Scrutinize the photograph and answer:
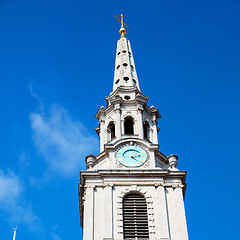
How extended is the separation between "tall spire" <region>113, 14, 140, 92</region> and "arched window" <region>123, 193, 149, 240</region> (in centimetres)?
1410

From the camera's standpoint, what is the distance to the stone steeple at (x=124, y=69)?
210ft

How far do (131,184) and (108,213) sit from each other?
3.40 m

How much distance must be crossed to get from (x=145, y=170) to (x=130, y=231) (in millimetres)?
5622

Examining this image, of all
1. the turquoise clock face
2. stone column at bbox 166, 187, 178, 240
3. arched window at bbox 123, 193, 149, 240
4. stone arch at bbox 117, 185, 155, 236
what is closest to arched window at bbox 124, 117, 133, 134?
the turquoise clock face

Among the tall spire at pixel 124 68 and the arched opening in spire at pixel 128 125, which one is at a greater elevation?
the tall spire at pixel 124 68

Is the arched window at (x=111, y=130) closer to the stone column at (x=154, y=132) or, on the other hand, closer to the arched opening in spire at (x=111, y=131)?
the arched opening in spire at (x=111, y=131)

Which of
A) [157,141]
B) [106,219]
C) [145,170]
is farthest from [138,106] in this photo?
[106,219]

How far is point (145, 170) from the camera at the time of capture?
53.6m

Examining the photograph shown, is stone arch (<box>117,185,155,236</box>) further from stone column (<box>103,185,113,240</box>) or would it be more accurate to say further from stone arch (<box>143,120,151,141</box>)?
stone arch (<box>143,120,151,141</box>)

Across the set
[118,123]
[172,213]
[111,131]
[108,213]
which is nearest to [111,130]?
[111,131]

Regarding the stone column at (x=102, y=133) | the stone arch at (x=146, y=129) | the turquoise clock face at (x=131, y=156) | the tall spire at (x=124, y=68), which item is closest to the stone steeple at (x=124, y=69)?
the tall spire at (x=124, y=68)

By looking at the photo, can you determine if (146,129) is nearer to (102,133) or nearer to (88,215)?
(102,133)

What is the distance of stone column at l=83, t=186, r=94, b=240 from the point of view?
163 feet

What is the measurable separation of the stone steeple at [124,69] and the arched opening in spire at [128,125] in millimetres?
4249
